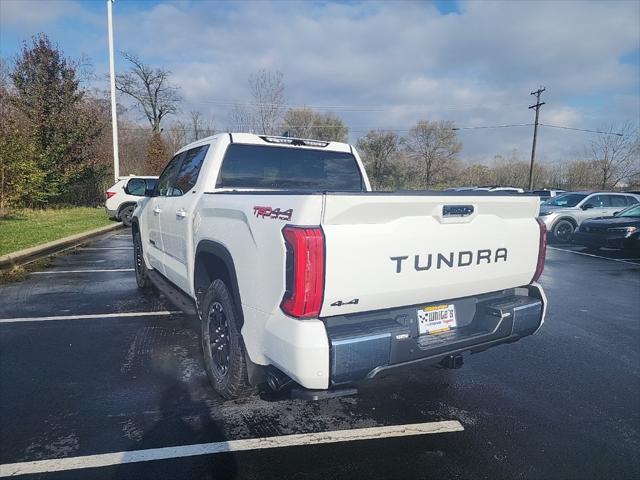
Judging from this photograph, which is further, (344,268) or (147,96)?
(147,96)

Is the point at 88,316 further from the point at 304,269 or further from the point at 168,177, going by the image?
the point at 304,269

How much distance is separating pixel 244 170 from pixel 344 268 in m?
2.14

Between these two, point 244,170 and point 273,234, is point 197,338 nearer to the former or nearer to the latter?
point 244,170

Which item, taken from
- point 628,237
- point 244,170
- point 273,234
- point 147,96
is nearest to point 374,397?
point 273,234

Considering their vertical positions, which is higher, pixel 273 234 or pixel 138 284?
pixel 273 234

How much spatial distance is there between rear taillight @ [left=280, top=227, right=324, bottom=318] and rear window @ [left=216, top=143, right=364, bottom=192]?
1.70m

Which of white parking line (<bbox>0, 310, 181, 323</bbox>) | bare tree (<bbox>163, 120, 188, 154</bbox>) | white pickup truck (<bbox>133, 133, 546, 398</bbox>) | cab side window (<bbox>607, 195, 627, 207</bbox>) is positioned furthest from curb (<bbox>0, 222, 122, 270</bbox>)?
bare tree (<bbox>163, 120, 188, 154</bbox>)

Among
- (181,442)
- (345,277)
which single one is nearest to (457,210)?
(345,277)

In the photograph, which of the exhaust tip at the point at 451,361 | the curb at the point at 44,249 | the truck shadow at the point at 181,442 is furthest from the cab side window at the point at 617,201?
the curb at the point at 44,249

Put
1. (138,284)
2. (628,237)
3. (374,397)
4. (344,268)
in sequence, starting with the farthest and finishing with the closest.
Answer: (628,237)
(138,284)
(374,397)
(344,268)

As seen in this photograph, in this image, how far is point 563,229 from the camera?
14875 mm

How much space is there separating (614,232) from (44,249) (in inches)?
579

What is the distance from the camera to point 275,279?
2408mm

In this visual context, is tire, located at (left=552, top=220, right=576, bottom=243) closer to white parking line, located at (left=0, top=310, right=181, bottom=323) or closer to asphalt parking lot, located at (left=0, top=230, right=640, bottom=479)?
asphalt parking lot, located at (left=0, top=230, right=640, bottom=479)
